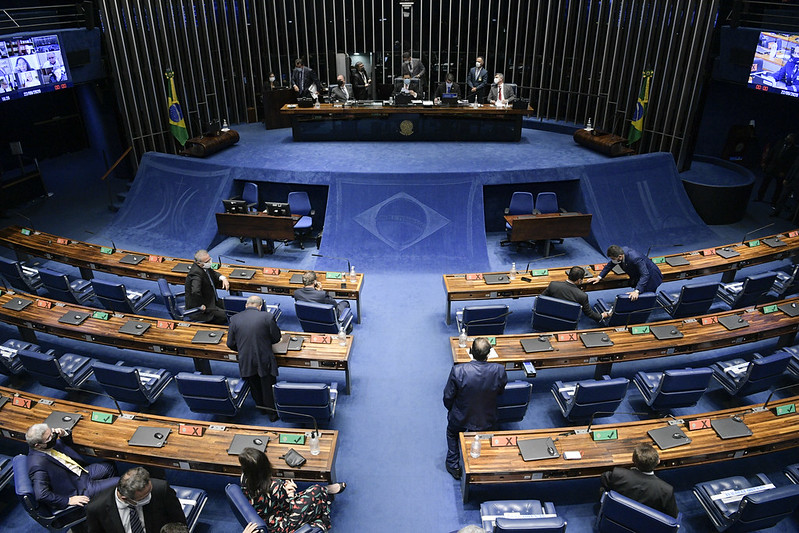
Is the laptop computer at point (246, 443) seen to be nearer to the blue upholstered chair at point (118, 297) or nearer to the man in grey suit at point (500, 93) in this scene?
the blue upholstered chair at point (118, 297)

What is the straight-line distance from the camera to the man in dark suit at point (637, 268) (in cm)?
720

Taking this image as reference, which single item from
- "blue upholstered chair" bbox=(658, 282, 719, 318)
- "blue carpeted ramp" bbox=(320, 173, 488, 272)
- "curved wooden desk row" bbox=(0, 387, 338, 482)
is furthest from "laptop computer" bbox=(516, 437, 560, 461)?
"blue carpeted ramp" bbox=(320, 173, 488, 272)

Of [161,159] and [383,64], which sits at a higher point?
[383,64]

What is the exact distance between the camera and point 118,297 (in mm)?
7570

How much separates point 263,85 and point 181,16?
2.98m

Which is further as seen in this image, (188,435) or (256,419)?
(256,419)

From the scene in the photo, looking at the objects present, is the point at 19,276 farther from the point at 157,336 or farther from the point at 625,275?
the point at 625,275

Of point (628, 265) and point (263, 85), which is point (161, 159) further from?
point (628, 265)

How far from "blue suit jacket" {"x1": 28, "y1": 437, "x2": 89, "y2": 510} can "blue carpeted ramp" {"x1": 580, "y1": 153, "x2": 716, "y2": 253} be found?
904cm

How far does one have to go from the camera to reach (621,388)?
5.46 metres

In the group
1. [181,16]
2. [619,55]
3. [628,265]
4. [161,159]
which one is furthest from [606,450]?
[181,16]

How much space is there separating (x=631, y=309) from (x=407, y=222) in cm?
447

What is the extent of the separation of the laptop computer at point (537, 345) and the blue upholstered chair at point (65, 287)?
655 centimetres

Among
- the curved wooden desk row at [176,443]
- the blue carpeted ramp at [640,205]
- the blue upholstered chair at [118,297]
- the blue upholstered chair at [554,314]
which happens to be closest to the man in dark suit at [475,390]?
the curved wooden desk row at [176,443]
